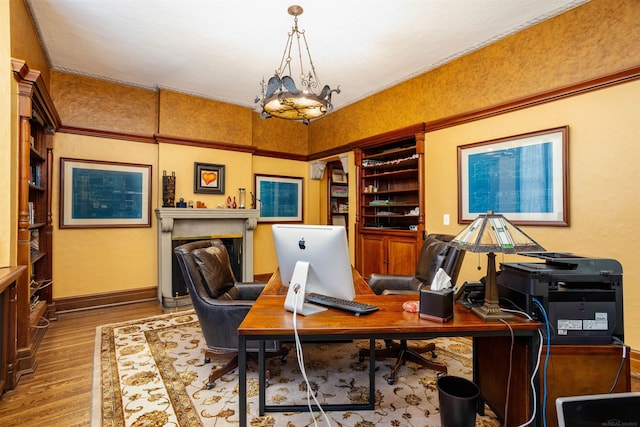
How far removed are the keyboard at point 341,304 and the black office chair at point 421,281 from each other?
27.5 inches

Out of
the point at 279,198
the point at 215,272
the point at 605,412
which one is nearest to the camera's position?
the point at 605,412

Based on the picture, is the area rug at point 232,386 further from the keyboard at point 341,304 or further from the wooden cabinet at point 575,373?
the keyboard at point 341,304

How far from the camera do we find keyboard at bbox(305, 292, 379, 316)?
1.56 m

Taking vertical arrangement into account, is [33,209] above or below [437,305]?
above

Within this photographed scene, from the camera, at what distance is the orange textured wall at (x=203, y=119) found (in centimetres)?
452

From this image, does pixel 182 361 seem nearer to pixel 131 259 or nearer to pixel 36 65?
pixel 131 259

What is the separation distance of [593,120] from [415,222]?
7.90 ft

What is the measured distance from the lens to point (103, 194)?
420 centimetres

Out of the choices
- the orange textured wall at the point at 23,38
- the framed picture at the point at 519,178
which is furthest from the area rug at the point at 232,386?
the orange textured wall at the point at 23,38

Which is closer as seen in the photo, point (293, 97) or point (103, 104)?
point (293, 97)

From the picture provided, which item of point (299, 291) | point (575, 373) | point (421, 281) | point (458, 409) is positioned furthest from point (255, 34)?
point (575, 373)

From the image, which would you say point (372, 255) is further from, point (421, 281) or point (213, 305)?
point (213, 305)

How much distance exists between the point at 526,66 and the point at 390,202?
7.36 ft

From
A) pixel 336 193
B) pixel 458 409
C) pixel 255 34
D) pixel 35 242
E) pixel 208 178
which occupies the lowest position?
pixel 458 409
